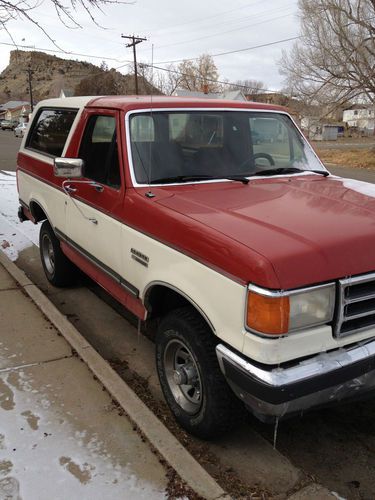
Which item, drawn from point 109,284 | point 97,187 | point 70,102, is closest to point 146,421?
point 109,284

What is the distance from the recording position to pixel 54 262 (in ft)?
16.9

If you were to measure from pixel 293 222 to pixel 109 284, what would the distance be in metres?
1.74

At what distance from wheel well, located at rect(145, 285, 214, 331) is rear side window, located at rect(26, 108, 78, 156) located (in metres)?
2.17

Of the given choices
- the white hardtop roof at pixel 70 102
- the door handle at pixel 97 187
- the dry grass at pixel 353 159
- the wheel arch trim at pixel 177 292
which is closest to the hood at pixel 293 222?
the wheel arch trim at pixel 177 292

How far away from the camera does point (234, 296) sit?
2311 mm

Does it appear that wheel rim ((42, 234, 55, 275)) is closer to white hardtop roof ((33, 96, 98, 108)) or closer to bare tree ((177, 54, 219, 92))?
white hardtop roof ((33, 96, 98, 108))

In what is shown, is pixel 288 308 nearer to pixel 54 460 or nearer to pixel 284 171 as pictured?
pixel 54 460

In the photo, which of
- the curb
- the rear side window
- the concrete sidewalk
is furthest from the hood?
the rear side window

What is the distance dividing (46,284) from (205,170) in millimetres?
2793

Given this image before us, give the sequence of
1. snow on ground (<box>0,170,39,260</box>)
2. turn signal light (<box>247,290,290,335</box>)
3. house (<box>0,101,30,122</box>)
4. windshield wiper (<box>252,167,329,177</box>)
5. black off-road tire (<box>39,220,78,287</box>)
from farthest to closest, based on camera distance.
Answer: house (<box>0,101,30,122</box>) → snow on ground (<box>0,170,39,260</box>) → black off-road tire (<box>39,220,78,287</box>) → windshield wiper (<box>252,167,329,177</box>) → turn signal light (<box>247,290,290,335</box>)

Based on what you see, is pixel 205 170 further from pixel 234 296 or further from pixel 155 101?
pixel 234 296

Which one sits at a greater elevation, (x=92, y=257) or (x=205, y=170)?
(x=205, y=170)

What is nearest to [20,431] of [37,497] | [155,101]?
[37,497]

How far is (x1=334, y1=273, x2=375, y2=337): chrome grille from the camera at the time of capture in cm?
230
